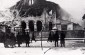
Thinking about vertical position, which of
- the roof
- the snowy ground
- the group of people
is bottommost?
the snowy ground

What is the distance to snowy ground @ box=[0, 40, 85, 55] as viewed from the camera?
156 cm

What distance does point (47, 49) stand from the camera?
1584 mm

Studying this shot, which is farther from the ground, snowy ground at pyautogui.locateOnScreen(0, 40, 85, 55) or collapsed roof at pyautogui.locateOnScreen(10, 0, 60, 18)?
collapsed roof at pyautogui.locateOnScreen(10, 0, 60, 18)

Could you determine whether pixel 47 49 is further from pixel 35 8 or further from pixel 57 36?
pixel 35 8

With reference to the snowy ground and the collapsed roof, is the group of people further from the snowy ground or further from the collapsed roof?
the collapsed roof

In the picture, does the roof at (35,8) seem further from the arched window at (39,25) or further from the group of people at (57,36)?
the group of people at (57,36)

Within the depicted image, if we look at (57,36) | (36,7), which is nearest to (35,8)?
(36,7)

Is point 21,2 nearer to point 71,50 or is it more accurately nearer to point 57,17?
point 57,17

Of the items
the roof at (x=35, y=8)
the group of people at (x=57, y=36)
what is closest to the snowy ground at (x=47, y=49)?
the group of people at (x=57, y=36)

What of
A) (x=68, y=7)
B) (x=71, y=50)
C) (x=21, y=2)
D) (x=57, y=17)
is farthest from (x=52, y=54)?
(x=21, y=2)

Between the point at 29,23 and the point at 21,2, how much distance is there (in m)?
0.21

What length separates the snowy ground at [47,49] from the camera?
1556 mm

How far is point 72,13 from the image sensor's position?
1557 millimetres

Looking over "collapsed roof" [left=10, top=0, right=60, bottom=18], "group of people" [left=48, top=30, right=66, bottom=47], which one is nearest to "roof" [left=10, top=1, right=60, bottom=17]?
"collapsed roof" [left=10, top=0, right=60, bottom=18]
